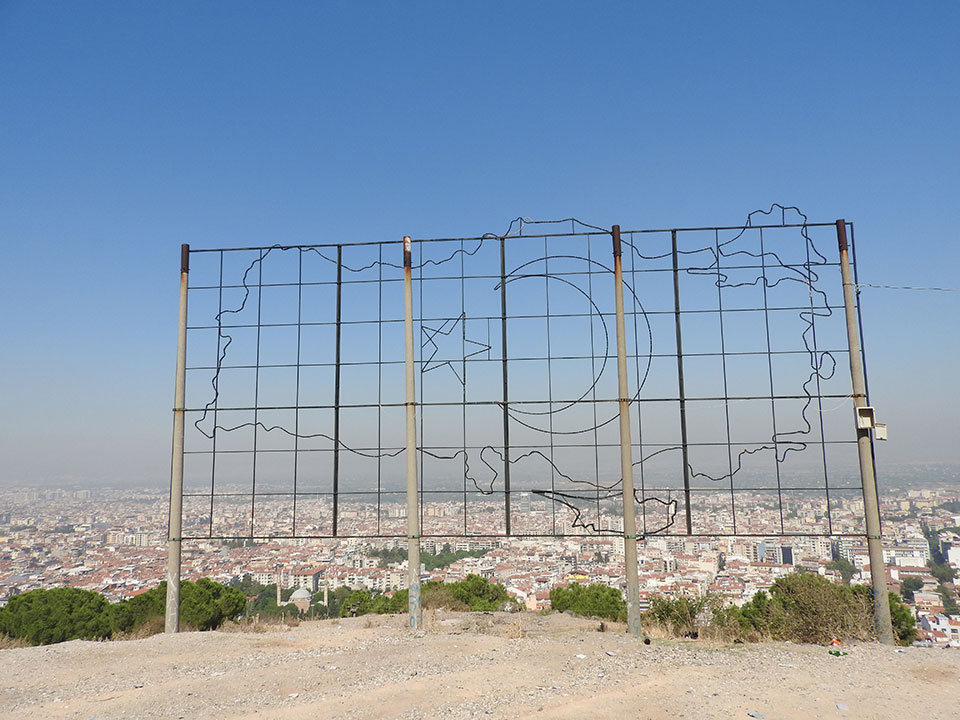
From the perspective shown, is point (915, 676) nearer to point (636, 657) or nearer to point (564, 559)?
point (636, 657)

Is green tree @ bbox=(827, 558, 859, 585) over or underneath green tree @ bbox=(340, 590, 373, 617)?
over

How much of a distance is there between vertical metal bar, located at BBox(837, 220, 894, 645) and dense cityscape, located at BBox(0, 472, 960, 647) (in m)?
0.34

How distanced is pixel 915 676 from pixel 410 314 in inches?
370

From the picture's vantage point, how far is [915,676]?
25.8ft

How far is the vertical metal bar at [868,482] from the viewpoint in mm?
10250

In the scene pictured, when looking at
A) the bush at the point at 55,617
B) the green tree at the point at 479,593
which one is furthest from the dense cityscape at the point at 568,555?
the bush at the point at 55,617

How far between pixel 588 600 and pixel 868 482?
7.23 m

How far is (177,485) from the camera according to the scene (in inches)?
471

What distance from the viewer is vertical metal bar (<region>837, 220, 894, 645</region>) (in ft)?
33.6

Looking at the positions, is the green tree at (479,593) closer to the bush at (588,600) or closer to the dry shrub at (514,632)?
the bush at (588,600)

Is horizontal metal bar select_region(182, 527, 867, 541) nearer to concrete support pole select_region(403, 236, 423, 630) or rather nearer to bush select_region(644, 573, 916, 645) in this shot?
concrete support pole select_region(403, 236, 423, 630)

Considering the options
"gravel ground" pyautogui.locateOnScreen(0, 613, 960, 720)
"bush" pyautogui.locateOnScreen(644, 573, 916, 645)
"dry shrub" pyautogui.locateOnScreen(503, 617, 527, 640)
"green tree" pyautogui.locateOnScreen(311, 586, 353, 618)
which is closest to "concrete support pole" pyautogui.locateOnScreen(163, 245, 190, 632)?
"gravel ground" pyautogui.locateOnScreen(0, 613, 960, 720)

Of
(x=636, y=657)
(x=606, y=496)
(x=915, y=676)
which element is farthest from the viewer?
(x=606, y=496)

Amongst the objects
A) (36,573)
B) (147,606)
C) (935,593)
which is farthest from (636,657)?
(36,573)
